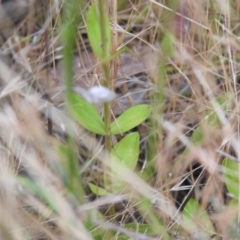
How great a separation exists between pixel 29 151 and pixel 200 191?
1.01ft

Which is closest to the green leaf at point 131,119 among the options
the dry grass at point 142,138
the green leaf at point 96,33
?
the dry grass at point 142,138

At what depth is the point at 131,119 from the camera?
86 cm

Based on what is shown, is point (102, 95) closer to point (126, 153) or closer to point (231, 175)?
point (126, 153)

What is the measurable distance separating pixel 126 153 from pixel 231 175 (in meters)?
0.18

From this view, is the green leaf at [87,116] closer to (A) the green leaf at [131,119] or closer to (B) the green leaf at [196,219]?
(A) the green leaf at [131,119]

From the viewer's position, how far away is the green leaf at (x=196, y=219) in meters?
0.83

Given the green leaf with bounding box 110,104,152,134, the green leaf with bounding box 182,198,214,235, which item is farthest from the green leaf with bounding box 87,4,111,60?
the green leaf with bounding box 182,198,214,235

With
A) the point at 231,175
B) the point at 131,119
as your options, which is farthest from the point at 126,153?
the point at 231,175

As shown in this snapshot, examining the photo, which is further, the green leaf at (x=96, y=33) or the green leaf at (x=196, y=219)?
the green leaf at (x=196, y=219)

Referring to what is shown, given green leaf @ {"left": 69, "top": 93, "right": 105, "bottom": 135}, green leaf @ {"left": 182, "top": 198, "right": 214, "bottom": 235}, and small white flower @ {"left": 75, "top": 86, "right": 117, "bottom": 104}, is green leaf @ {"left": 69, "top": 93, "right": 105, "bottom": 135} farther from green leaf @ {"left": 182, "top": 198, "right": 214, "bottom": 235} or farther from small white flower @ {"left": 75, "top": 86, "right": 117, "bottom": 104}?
green leaf @ {"left": 182, "top": 198, "right": 214, "bottom": 235}

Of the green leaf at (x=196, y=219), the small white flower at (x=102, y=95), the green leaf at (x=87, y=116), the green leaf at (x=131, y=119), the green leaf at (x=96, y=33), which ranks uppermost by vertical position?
the green leaf at (x=96, y=33)

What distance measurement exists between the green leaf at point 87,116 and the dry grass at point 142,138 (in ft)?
0.16

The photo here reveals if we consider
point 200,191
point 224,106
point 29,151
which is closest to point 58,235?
point 29,151

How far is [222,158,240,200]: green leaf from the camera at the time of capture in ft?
2.84
